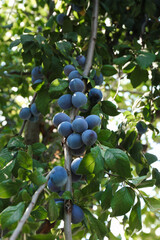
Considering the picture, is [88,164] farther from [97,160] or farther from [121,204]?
[121,204]

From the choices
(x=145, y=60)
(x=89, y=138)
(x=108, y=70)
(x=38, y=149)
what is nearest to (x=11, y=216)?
(x=89, y=138)

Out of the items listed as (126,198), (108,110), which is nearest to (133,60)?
(108,110)

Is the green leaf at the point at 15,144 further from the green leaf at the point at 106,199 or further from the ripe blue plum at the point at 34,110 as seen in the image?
the green leaf at the point at 106,199

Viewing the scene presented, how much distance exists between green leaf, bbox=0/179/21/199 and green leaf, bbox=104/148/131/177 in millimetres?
365

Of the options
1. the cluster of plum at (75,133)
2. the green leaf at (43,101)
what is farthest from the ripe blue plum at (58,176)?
the green leaf at (43,101)

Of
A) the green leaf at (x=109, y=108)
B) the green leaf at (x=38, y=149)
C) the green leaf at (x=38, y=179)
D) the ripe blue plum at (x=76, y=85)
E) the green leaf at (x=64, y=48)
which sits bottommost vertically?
the green leaf at (x=38, y=149)

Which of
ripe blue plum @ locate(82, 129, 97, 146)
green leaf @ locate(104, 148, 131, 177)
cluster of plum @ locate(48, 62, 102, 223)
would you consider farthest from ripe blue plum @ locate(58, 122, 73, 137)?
green leaf @ locate(104, 148, 131, 177)

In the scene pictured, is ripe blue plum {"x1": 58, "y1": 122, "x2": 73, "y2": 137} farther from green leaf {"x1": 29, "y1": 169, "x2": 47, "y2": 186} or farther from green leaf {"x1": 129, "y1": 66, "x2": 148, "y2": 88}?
green leaf {"x1": 129, "y1": 66, "x2": 148, "y2": 88}

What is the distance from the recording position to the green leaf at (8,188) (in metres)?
1.04

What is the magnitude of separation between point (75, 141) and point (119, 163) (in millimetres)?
210

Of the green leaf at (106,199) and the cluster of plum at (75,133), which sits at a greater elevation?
the cluster of plum at (75,133)

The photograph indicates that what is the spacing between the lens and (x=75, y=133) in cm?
117

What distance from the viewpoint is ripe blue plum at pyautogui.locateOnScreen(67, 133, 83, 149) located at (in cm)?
114

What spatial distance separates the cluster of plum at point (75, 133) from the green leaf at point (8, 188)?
0.14 m
